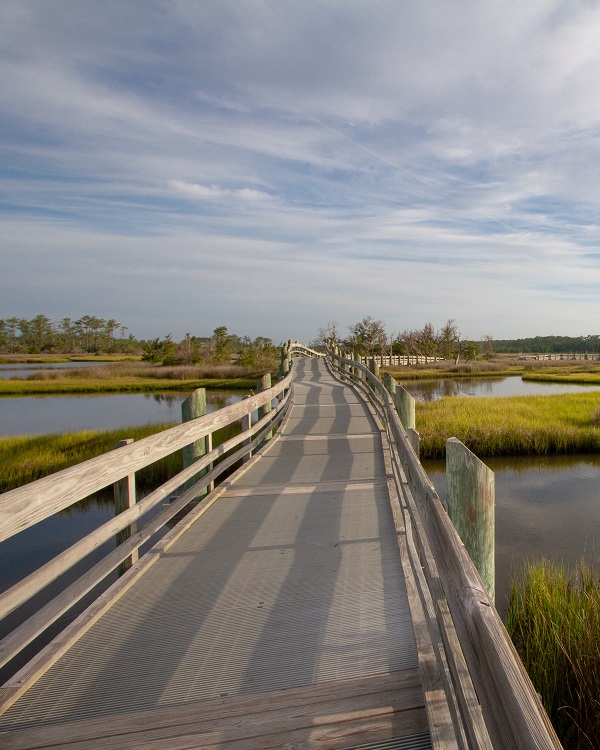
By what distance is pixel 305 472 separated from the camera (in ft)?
20.7

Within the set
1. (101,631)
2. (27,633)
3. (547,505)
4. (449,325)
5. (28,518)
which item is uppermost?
(449,325)

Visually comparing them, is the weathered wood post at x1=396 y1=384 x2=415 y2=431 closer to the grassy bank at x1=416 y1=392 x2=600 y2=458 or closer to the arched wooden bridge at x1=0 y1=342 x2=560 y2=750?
the arched wooden bridge at x1=0 y1=342 x2=560 y2=750

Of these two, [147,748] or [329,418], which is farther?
[329,418]

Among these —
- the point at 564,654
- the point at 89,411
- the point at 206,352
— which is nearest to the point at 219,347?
the point at 206,352

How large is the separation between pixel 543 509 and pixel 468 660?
890 cm

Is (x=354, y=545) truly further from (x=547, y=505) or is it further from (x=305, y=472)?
(x=547, y=505)

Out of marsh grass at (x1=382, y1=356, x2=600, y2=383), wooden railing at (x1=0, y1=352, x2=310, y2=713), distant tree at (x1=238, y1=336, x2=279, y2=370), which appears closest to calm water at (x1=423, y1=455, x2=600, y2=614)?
wooden railing at (x1=0, y1=352, x2=310, y2=713)

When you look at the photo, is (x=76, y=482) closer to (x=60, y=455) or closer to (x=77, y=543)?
(x=77, y=543)

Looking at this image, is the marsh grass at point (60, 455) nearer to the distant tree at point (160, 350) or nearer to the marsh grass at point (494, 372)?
the marsh grass at point (494, 372)

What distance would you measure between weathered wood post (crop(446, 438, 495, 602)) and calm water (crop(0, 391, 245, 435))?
1613 cm

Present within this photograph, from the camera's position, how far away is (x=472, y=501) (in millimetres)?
3320

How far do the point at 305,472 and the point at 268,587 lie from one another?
318 centimetres

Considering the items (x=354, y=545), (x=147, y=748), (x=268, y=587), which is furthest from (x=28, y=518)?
(x=354, y=545)

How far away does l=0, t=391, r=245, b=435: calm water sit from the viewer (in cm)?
1983
